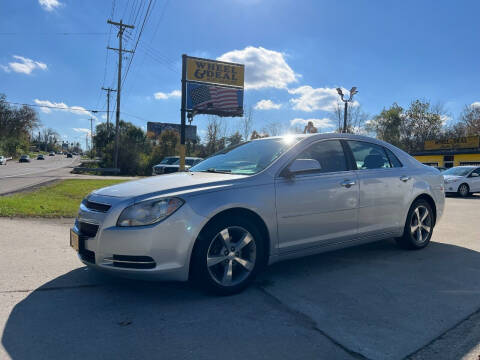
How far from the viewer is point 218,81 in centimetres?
2564

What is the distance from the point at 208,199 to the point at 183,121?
44.8 ft

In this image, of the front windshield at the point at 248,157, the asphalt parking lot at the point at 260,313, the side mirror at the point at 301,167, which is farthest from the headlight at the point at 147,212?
the side mirror at the point at 301,167

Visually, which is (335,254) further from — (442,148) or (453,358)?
(442,148)

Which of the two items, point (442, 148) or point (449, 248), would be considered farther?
point (442, 148)

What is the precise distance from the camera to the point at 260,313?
9.71 feet

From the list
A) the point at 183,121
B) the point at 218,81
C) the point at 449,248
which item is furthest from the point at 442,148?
the point at 449,248

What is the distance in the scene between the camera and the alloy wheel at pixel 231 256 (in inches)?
128

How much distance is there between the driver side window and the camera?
4.04 metres

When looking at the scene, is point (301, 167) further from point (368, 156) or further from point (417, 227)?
point (417, 227)

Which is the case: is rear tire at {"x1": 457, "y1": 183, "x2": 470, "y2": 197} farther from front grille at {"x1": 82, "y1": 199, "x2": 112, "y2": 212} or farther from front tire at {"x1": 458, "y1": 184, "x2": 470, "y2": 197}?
front grille at {"x1": 82, "y1": 199, "x2": 112, "y2": 212}

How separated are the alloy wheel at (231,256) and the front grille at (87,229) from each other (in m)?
1.04

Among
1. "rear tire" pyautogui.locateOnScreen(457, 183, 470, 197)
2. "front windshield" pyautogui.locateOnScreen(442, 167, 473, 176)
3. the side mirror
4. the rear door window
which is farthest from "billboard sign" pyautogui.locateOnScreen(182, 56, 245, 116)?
the side mirror

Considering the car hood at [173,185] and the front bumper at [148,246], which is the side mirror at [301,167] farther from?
the front bumper at [148,246]

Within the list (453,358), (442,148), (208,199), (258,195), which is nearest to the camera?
(453,358)
